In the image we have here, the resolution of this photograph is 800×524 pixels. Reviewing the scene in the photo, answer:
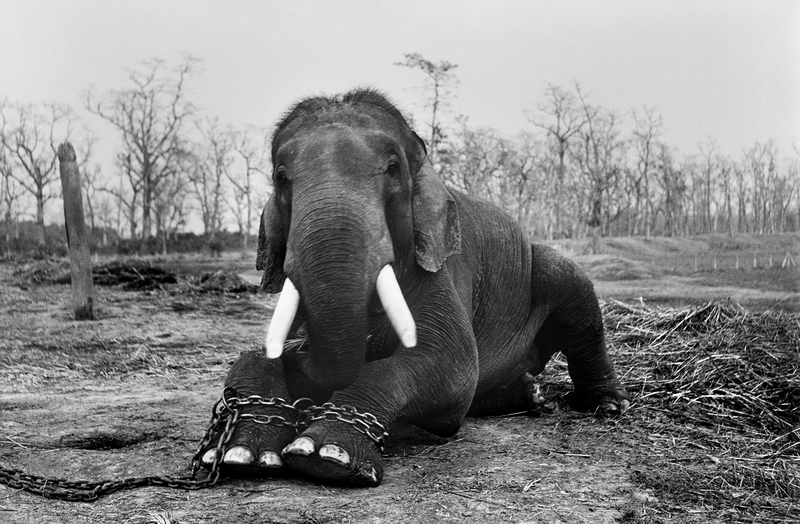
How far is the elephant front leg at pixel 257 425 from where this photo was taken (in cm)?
330

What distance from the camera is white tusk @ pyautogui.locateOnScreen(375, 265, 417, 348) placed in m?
3.63

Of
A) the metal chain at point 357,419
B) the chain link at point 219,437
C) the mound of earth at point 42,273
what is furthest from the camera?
the mound of earth at point 42,273

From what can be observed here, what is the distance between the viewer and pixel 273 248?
4145 mm

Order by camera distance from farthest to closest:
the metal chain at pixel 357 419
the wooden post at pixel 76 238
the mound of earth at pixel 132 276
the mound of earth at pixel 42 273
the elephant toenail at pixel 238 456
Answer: the mound of earth at pixel 132 276 → the mound of earth at pixel 42 273 → the wooden post at pixel 76 238 → the metal chain at pixel 357 419 → the elephant toenail at pixel 238 456

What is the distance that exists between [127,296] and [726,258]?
9118 millimetres

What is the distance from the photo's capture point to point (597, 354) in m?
5.46

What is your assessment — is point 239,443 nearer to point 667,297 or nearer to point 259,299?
point 667,297

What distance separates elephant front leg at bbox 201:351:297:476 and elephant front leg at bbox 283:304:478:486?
129mm

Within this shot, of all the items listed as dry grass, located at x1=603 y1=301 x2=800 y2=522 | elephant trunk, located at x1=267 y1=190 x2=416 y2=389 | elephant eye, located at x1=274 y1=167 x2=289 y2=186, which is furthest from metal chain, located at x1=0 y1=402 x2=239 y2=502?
dry grass, located at x1=603 y1=301 x2=800 y2=522

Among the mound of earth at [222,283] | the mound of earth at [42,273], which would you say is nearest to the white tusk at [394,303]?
the mound of earth at [42,273]

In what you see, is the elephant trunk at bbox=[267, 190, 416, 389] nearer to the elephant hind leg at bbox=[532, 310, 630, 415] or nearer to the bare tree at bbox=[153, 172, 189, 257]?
the elephant hind leg at bbox=[532, 310, 630, 415]

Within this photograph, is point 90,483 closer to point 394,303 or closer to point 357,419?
point 357,419

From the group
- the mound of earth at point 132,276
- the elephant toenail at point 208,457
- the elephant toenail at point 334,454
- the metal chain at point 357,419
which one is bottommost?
the elephant toenail at point 208,457

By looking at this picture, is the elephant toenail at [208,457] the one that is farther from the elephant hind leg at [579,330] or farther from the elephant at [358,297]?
the elephant hind leg at [579,330]
